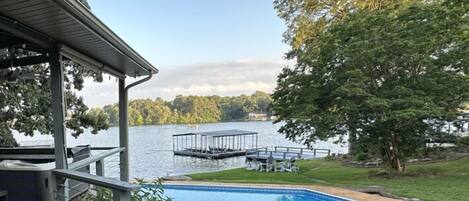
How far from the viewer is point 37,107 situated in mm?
9766

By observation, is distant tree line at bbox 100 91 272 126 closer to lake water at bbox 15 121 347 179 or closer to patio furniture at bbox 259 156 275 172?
lake water at bbox 15 121 347 179

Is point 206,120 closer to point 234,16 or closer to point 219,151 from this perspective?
point 219,151

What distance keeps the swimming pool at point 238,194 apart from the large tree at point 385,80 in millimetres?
2289

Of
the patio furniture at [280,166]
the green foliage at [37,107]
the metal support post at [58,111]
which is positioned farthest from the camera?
the patio furniture at [280,166]

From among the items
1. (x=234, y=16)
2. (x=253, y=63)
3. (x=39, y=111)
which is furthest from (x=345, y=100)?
(x=253, y=63)

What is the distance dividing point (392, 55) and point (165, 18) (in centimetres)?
1534

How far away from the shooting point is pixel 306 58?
1205cm

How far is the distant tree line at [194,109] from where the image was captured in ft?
176

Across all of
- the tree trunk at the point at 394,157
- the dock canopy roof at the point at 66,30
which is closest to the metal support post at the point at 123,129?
the dock canopy roof at the point at 66,30

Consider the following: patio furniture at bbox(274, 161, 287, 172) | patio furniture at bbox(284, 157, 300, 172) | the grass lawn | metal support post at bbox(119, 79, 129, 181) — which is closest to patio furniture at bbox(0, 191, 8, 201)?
metal support post at bbox(119, 79, 129, 181)

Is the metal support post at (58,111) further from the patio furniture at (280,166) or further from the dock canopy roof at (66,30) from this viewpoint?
the patio furniture at (280,166)

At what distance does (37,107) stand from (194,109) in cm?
5578

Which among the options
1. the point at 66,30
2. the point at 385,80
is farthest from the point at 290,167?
the point at 66,30

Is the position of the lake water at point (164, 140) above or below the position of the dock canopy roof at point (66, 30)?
below
